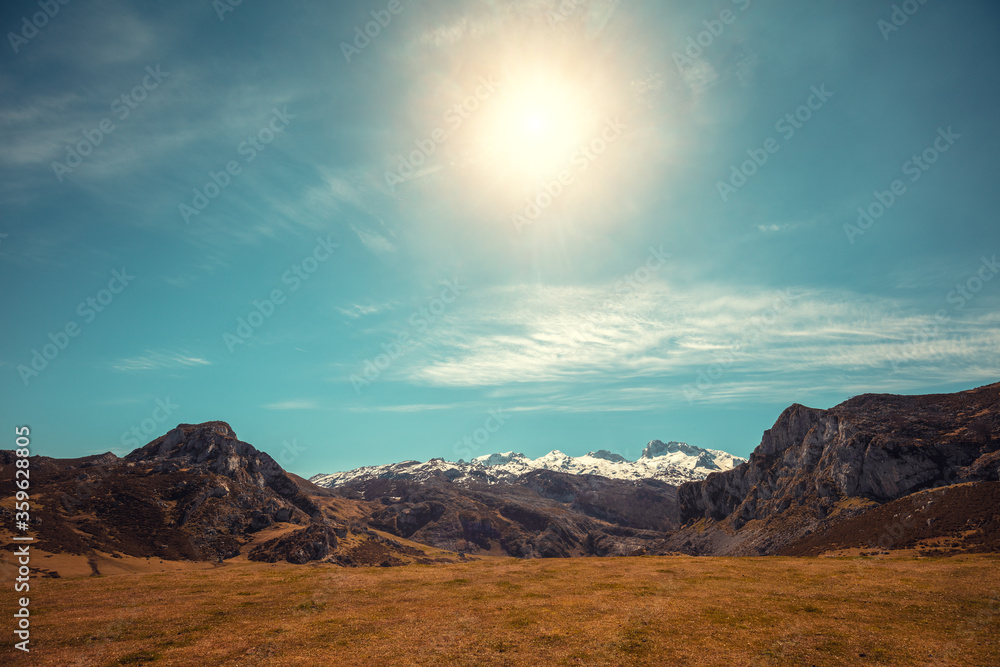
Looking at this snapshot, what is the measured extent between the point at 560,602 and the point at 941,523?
208275 mm

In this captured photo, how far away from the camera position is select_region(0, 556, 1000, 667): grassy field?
92.1 ft

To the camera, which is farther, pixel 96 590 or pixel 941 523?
pixel 941 523

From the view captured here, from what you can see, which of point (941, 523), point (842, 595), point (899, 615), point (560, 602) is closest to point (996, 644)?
point (899, 615)

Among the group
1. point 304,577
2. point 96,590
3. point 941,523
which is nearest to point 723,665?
point 304,577

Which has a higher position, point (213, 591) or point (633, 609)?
point (213, 591)

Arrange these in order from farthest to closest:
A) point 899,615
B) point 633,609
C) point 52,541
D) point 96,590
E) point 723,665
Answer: point 52,541 < point 96,590 < point 633,609 < point 899,615 < point 723,665

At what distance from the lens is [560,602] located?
41.4 meters

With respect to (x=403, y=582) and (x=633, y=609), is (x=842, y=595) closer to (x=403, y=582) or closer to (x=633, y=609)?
(x=633, y=609)

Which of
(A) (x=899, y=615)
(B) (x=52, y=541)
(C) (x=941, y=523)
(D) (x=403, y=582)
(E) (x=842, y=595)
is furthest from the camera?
(B) (x=52, y=541)

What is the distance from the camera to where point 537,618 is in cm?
3628

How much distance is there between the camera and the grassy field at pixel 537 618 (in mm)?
28078

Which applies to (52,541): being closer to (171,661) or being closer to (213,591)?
(213,591)

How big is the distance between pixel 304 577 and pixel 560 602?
34610 millimetres

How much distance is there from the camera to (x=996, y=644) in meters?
27.9
